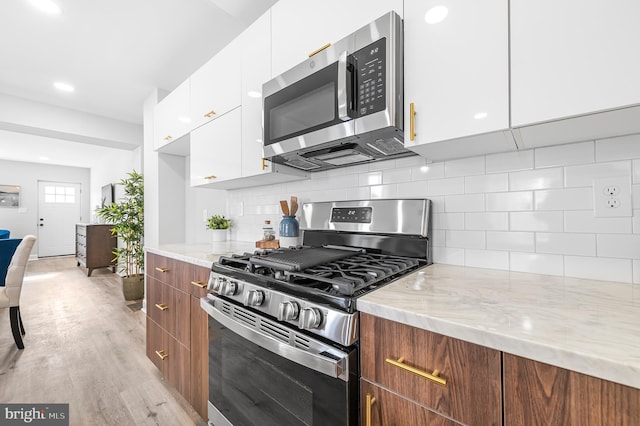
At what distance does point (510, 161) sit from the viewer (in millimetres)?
1128

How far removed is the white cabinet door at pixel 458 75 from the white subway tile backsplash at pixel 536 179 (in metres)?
0.12

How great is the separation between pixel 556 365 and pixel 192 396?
1745 millimetres

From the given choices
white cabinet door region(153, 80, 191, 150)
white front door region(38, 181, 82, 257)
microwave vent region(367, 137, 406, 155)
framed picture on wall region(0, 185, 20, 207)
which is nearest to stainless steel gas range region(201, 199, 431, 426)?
microwave vent region(367, 137, 406, 155)

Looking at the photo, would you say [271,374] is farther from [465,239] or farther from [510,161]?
[510,161]

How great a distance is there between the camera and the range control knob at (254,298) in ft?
3.34

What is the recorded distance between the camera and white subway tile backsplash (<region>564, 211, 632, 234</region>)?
923mm

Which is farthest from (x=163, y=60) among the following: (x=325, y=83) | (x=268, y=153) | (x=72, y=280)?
(x=72, y=280)

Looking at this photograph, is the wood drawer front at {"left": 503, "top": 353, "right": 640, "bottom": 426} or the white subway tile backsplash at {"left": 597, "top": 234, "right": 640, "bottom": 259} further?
the white subway tile backsplash at {"left": 597, "top": 234, "right": 640, "bottom": 259}

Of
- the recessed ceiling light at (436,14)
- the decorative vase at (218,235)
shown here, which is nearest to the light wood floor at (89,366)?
the decorative vase at (218,235)

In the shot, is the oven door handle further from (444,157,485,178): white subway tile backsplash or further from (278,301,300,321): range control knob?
(444,157,485,178): white subway tile backsplash

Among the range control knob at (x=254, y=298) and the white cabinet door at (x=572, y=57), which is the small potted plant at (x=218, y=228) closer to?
the range control knob at (x=254, y=298)

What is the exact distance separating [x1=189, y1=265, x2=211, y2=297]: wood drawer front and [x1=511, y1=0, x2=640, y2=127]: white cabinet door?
4.84 feet

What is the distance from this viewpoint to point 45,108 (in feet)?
11.8

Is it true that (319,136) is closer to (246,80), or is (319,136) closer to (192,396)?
(246,80)
